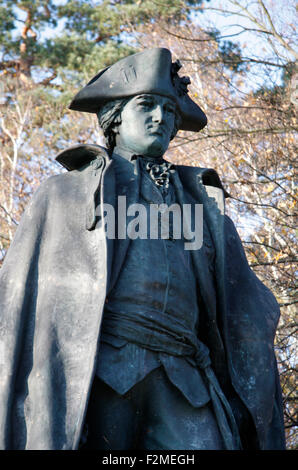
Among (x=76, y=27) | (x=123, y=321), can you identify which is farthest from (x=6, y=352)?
(x=76, y=27)

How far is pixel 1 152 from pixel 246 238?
7.95 m

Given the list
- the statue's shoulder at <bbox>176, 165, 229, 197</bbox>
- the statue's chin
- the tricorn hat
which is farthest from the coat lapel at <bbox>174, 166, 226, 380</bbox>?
the tricorn hat

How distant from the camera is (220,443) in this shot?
4570mm

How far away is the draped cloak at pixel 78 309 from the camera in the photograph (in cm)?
441

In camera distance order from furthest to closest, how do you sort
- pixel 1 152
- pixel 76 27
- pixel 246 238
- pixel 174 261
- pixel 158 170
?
pixel 76 27 < pixel 1 152 < pixel 246 238 < pixel 158 170 < pixel 174 261

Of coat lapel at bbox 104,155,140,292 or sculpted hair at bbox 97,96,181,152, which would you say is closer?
coat lapel at bbox 104,155,140,292

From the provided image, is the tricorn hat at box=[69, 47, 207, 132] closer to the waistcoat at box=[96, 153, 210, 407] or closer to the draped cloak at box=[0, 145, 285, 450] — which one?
the draped cloak at box=[0, 145, 285, 450]

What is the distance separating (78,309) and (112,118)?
1279 millimetres

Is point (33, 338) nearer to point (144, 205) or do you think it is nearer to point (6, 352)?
point (6, 352)

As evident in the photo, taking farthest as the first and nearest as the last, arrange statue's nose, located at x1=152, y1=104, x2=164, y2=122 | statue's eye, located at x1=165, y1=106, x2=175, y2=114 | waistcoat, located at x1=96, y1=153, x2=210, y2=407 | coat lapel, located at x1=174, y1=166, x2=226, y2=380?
statue's eye, located at x1=165, y1=106, x2=175, y2=114 → statue's nose, located at x1=152, y1=104, x2=164, y2=122 → coat lapel, located at x1=174, y1=166, x2=226, y2=380 → waistcoat, located at x1=96, y1=153, x2=210, y2=407

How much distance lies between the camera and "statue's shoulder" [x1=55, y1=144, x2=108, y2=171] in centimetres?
509

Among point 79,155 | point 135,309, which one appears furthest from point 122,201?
point 135,309

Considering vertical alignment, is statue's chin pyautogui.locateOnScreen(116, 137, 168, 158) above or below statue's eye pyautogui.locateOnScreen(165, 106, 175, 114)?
below

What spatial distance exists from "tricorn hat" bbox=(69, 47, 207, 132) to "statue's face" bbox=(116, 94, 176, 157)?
5cm
